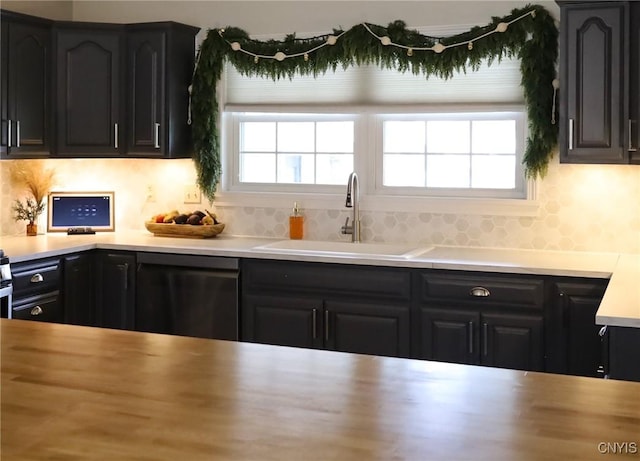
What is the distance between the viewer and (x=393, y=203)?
5.09 meters

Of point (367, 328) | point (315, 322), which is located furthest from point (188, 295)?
point (367, 328)

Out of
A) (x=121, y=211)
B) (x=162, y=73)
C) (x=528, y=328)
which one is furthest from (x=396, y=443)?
(x=121, y=211)

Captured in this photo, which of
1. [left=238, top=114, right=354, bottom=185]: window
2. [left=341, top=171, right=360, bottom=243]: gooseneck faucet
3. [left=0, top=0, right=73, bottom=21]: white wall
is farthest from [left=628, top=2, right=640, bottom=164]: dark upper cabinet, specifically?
[left=0, top=0, right=73, bottom=21]: white wall

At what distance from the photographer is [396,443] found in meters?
1.39

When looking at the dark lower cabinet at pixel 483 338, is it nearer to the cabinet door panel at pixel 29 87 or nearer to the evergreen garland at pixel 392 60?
the evergreen garland at pixel 392 60

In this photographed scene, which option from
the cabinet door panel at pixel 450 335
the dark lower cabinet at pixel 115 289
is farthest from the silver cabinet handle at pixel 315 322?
the dark lower cabinet at pixel 115 289

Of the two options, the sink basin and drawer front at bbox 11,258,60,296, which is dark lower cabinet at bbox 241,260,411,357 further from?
drawer front at bbox 11,258,60,296

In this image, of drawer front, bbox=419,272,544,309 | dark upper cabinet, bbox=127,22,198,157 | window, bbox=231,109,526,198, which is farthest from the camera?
dark upper cabinet, bbox=127,22,198,157

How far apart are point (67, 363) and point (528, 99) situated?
3351 millimetres

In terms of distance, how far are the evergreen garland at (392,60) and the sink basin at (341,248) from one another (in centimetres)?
75

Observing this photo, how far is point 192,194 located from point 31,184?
1018 mm

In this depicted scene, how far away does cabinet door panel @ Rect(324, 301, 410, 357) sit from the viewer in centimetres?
439

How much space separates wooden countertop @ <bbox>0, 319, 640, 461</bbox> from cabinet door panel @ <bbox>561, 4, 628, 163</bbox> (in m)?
2.69

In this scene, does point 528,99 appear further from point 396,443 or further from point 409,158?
point 396,443
